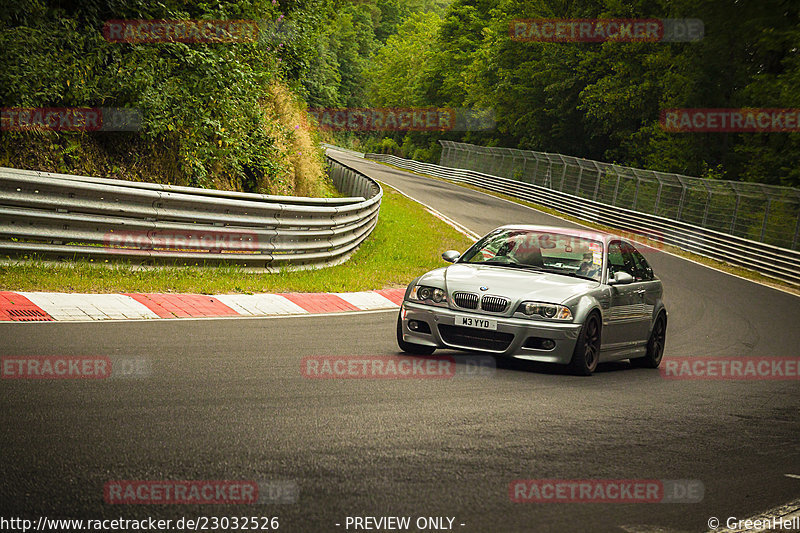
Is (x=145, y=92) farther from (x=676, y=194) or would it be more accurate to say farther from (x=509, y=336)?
(x=676, y=194)

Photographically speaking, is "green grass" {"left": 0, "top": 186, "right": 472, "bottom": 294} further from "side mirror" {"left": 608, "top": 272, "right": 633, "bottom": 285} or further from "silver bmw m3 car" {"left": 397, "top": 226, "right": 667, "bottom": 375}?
"side mirror" {"left": 608, "top": 272, "right": 633, "bottom": 285}

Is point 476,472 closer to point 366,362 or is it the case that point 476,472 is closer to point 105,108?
point 366,362

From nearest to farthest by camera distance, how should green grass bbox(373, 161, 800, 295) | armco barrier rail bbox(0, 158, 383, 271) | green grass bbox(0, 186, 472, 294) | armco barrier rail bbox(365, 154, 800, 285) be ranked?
green grass bbox(0, 186, 472, 294) → armco barrier rail bbox(0, 158, 383, 271) → green grass bbox(373, 161, 800, 295) → armco barrier rail bbox(365, 154, 800, 285)

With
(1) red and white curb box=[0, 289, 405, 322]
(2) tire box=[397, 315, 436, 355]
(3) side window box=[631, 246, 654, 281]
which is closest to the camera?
(2) tire box=[397, 315, 436, 355]

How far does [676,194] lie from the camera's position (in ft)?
117

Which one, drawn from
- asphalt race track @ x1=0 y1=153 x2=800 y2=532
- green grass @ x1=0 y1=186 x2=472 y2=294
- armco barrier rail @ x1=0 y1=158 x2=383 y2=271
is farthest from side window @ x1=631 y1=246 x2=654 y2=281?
armco barrier rail @ x1=0 y1=158 x2=383 y2=271

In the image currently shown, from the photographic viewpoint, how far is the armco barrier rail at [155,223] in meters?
10.9

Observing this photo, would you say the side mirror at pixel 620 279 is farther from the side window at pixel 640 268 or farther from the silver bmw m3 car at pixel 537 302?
the side window at pixel 640 268

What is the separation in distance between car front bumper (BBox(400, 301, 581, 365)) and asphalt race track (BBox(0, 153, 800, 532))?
242mm

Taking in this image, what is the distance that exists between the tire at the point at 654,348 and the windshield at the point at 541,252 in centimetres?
150

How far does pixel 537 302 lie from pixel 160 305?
15.1 ft

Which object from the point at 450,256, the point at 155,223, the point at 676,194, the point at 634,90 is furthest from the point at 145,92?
the point at 634,90

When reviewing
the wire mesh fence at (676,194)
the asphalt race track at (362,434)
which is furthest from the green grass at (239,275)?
the wire mesh fence at (676,194)

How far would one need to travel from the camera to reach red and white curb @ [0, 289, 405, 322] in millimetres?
9336
